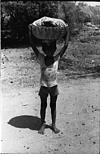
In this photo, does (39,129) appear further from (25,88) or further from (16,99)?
(25,88)

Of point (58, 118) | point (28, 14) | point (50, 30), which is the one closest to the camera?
point (50, 30)

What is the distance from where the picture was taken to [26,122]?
5766mm

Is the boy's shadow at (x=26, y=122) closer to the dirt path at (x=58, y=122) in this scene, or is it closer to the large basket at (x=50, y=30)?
the dirt path at (x=58, y=122)

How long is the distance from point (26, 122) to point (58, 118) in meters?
0.55

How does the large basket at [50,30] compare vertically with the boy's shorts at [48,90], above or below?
above

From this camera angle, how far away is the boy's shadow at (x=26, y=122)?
558 centimetres

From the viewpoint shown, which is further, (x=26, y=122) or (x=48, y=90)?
(x=26, y=122)

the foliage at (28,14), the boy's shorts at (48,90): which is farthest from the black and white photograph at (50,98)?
the foliage at (28,14)

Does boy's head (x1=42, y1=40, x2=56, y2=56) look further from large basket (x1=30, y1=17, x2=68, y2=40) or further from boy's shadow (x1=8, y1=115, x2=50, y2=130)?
boy's shadow (x1=8, y1=115, x2=50, y2=130)

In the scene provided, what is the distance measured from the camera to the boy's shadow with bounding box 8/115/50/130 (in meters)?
5.58

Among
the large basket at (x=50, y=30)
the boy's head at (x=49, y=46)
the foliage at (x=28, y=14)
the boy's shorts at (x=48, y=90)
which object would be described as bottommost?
the foliage at (x=28, y=14)

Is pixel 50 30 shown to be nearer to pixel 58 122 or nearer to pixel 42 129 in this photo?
pixel 42 129

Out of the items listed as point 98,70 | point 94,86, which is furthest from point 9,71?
point 94,86

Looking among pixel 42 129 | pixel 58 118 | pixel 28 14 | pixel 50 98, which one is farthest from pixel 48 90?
pixel 28 14
